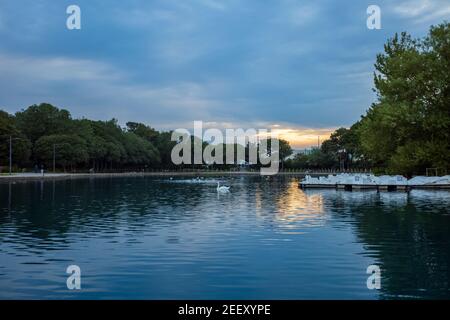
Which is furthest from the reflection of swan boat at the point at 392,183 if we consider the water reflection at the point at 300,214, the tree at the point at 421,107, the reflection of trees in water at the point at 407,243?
the water reflection at the point at 300,214

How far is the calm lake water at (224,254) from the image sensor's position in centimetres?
1238

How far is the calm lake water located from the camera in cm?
1238

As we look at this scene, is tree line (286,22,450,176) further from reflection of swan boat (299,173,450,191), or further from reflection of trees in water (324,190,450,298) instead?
reflection of trees in water (324,190,450,298)

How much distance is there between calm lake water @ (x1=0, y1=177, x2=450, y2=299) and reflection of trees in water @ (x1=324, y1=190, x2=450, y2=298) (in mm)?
34

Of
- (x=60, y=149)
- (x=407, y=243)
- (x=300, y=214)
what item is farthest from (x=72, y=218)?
(x=60, y=149)

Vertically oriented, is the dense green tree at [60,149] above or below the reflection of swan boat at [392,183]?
above

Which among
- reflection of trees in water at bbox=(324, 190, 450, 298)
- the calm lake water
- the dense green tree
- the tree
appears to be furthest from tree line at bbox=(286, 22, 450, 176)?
the dense green tree

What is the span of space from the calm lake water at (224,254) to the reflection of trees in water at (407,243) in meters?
0.03

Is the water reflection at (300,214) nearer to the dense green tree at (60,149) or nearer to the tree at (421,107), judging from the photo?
the tree at (421,107)

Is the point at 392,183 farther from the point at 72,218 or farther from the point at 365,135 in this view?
the point at 72,218

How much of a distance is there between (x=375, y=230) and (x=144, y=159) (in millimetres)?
136647

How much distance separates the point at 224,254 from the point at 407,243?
6.99 metres

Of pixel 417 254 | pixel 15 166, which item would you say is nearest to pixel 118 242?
pixel 417 254
